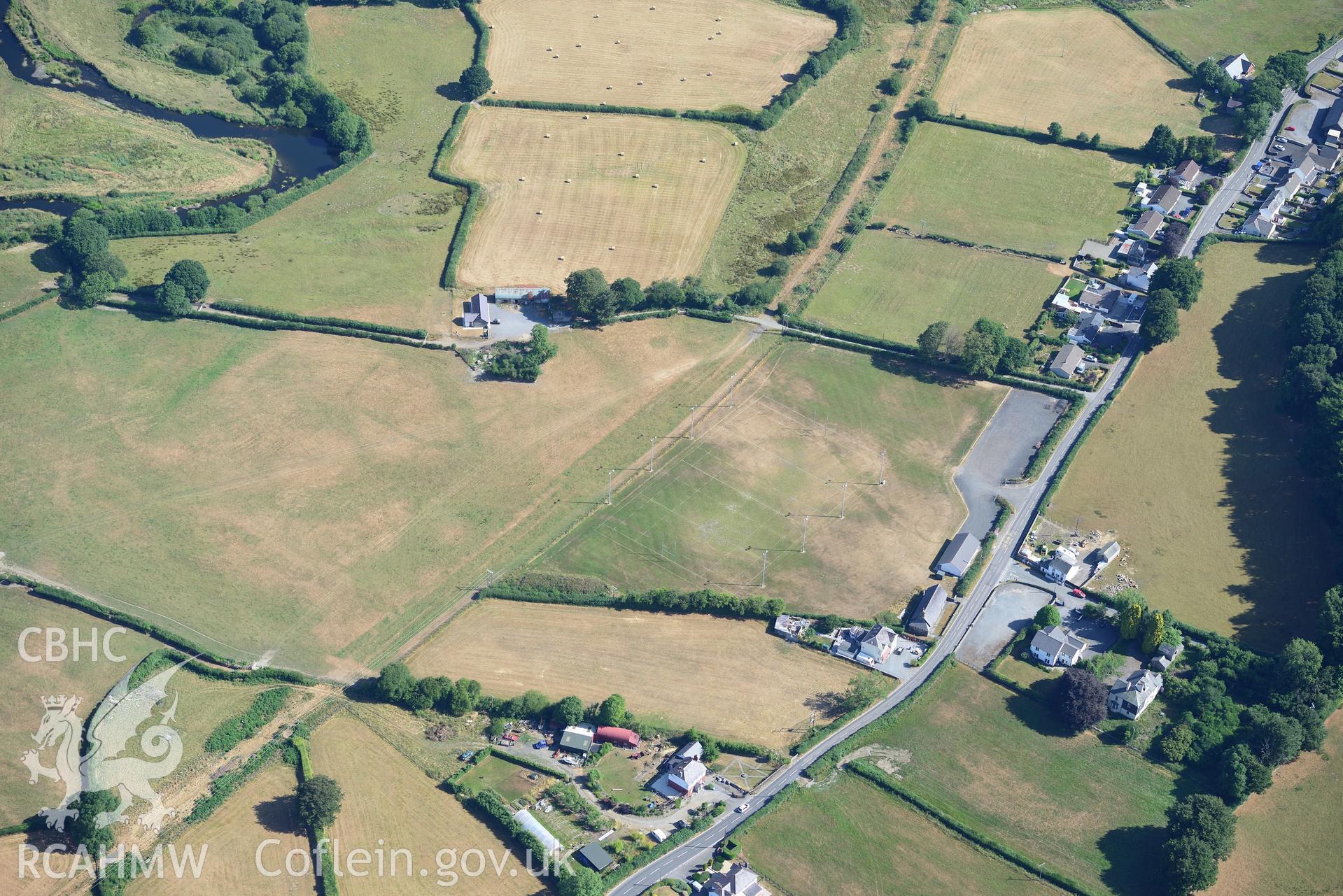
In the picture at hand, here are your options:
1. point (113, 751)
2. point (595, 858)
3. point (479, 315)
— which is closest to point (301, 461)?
point (479, 315)

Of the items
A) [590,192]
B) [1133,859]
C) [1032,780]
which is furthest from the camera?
[590,192]

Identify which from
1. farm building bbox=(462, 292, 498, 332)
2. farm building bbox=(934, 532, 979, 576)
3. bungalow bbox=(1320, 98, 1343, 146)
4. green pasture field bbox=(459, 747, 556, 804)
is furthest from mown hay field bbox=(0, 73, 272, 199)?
bungalow bbox=(1320, 98, 1343, 146)

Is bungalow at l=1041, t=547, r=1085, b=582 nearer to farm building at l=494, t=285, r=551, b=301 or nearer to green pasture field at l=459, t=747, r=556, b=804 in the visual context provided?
green pasture field at l=459, t=747, r=556, b=804

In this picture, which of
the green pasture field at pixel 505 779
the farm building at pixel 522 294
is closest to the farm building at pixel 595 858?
the green pasture field at pixel 505 779

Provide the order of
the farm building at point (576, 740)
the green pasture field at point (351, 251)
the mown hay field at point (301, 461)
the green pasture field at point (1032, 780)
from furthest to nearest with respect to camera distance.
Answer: the green pasture field at point (351, 251) → the mown hay field at point (301, 461) → the farm building at point (576, 740) → the green pasture field at point (1032, 780)

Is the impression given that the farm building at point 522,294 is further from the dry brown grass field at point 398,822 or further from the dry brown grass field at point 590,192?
the dry brown grass field at point 398,822

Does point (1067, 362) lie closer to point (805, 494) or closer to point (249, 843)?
point (805, 494)
